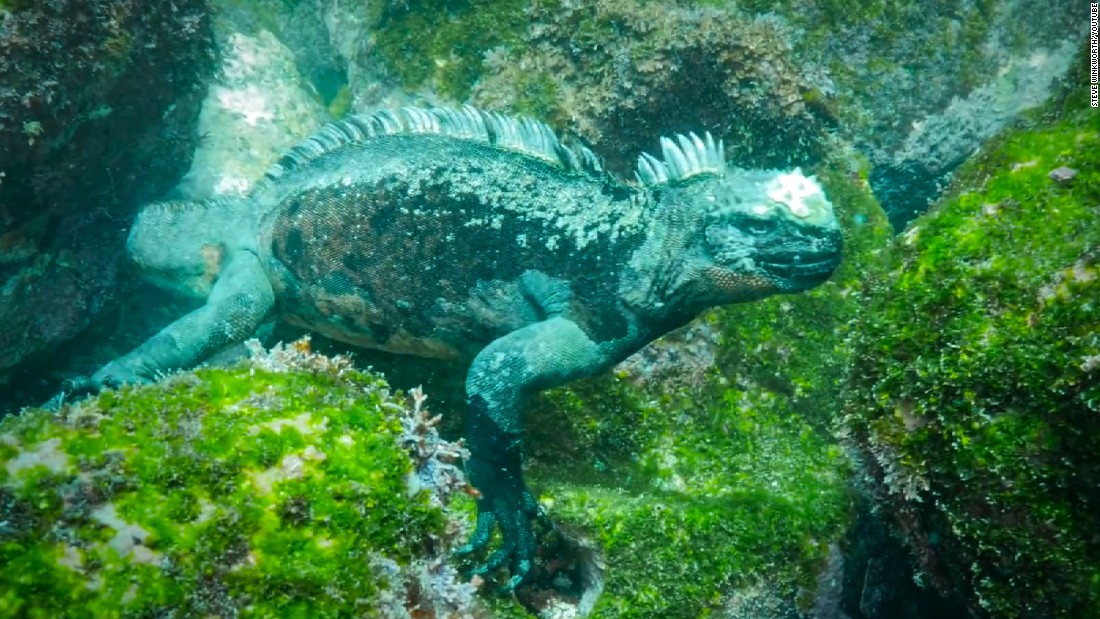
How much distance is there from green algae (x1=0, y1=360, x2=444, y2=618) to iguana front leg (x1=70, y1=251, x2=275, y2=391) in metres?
1.80

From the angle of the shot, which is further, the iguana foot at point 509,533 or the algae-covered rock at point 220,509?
the iguana foot at point 509,533

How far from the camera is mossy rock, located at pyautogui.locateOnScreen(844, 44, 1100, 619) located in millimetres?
2344

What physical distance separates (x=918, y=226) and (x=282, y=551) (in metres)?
3.13

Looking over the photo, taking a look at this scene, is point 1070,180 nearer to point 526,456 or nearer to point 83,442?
point 526,456

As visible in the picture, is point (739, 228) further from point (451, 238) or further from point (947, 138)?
point (947, 138)

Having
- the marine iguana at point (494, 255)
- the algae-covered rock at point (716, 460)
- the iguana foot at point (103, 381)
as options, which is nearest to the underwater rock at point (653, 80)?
the algae-covered rock at point (716, 460)

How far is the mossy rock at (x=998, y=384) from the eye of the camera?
234cm

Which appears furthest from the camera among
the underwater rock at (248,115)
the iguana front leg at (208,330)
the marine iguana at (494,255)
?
the underwater rock at (248,115)

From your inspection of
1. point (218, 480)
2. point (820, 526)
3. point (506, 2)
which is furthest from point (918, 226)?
point (506, 2)

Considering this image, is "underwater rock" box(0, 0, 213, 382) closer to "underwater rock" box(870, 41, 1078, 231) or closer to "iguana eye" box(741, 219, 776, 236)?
"iguana eye" box(741, 219, 776, 236)

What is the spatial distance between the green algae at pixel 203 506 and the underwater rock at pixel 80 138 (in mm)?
2347

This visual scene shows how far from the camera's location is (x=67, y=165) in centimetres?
394

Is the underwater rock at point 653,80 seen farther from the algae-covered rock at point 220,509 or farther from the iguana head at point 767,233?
the algae-covered rock at point 220,509

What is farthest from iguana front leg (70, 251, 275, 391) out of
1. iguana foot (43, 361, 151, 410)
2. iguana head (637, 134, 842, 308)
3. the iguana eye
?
the iguana eye
